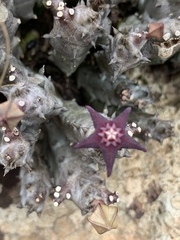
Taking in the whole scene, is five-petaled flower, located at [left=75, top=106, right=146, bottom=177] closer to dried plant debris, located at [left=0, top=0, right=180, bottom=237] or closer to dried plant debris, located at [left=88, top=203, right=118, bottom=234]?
dried plant debris, located at [left=0, top=0, right=180, bottom=237]

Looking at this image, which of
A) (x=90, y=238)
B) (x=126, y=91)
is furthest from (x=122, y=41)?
(x=90, y=238)

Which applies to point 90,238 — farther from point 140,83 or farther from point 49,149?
point 140,83

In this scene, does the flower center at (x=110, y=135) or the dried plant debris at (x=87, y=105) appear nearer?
the flower center at (x=110, y=135)

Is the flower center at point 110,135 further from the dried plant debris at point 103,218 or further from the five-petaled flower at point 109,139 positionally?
the dried plant debris at point 103,218

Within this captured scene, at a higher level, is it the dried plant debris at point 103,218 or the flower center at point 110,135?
the flower center at point 110,135

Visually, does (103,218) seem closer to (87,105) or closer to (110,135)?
(110,135)

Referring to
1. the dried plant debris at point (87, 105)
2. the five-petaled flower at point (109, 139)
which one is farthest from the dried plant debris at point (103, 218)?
the five-petaled flower at point (109, 139)
